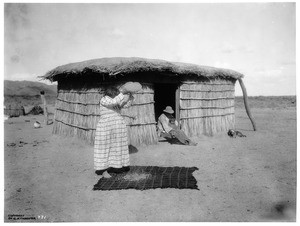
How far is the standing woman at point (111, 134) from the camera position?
4.88 m

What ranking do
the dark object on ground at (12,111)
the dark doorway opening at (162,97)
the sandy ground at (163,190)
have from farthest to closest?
the dark object on ground at (12,111)
the dark doorway opening at (162,97)
the sandy ground at (163,190)

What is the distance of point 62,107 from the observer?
33.0 ft

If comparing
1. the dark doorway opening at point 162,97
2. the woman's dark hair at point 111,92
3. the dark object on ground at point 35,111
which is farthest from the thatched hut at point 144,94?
the dark object on ground at point 35,111

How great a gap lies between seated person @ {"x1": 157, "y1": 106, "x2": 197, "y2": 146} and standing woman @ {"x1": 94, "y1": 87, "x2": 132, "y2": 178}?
335cm

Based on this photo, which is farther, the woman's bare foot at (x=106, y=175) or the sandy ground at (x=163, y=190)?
the woman's bare foot at (x=106, y=175)

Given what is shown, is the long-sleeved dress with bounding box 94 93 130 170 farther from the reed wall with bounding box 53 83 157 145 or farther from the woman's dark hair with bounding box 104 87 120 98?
the reed wall with bounding box 53 83 157 145

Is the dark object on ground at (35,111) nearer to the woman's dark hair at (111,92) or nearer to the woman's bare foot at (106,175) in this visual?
the woman's bare foot at (106,175)

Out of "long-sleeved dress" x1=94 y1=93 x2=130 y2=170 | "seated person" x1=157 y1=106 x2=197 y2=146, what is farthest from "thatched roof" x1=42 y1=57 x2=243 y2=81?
"long-sleeved dress" x1=94 y1=93 x2=130 y2=170

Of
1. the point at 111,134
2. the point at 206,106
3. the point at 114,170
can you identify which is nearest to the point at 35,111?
the point at 206,106

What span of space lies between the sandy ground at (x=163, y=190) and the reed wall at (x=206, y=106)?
170cm

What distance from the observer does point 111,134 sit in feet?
16.3

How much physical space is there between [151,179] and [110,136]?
1.10 metres

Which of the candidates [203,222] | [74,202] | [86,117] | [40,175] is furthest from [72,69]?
[203,222]

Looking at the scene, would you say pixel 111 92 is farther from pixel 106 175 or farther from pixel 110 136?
pixel 106 175
